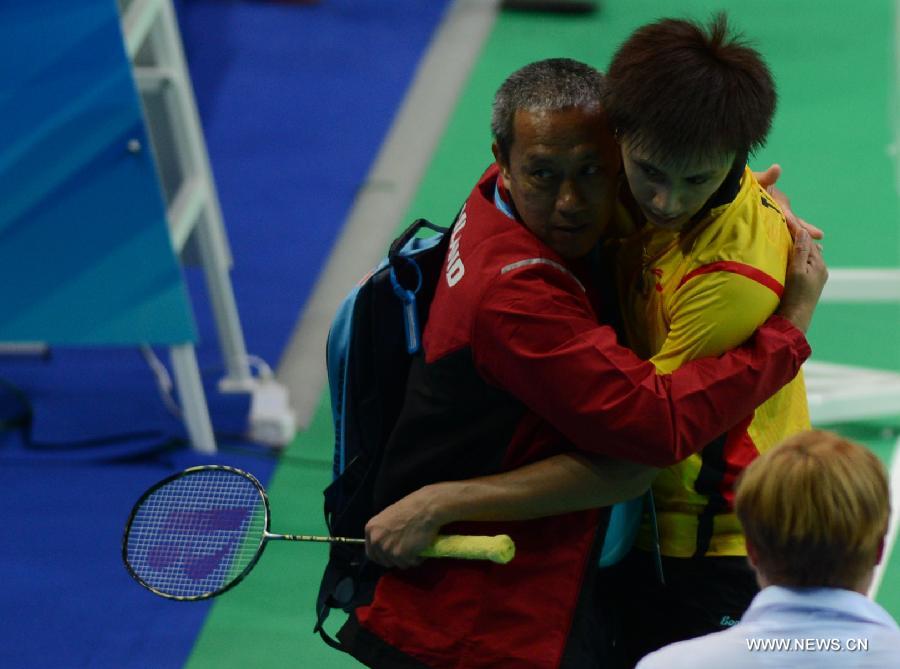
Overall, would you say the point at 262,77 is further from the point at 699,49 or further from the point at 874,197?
the point at 699,49

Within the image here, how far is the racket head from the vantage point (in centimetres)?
297

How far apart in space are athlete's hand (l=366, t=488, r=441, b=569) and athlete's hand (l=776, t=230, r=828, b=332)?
2.46 ft

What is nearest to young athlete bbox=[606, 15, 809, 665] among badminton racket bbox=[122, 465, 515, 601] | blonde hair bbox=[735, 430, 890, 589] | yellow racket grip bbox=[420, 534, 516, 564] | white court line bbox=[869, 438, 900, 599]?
yellow racket grip bbox=[420, 534, 516, 564]

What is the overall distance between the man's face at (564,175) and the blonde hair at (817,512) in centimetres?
71

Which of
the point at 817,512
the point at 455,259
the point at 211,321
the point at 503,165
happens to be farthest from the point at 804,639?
the point at 211,321

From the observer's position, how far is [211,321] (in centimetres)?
573

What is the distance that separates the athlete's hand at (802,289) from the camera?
8.08ft

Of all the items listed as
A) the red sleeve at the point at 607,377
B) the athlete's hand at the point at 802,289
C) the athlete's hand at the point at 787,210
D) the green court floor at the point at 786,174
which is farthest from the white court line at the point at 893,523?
the red sleeve at the point at 607,377

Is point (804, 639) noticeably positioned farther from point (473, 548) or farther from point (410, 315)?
point (410, 315)

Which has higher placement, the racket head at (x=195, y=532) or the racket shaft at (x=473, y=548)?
the racket shaft at (x=473, y=548)

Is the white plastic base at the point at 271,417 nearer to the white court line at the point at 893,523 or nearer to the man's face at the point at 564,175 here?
the white court line at the point at 893,523

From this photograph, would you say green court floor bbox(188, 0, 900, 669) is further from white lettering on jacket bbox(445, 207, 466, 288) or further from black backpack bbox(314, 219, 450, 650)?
white lettering on jacket bbox(445, 207, 466, 288)

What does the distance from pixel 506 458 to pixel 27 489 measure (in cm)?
287

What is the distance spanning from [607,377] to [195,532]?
1175 millimetres
